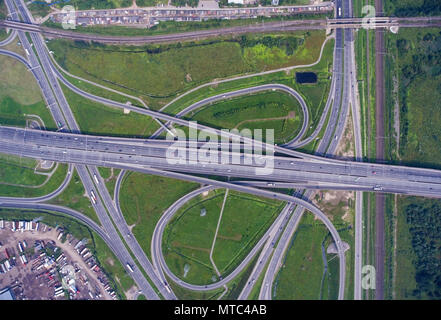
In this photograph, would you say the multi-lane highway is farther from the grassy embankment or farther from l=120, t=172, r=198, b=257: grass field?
the grassy embankment

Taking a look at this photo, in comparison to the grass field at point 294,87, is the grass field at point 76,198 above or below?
below

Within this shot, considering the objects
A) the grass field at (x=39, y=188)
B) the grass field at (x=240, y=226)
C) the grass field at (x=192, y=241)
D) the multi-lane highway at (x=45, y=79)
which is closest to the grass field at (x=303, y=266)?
the grass field at (x=240, y=226)

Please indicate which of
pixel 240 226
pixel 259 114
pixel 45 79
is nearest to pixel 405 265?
pixel 240 226

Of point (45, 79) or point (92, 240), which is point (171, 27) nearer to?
point (45, 79)

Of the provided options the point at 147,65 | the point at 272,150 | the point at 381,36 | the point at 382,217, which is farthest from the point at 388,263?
the point at 147,65

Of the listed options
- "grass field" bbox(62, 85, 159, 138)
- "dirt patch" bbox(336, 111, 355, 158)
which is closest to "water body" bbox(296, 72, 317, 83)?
"dirt patch" bbox(336, 111, 355, 158)

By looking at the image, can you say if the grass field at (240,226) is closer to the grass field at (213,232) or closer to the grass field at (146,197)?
the grass field at (213,232)
